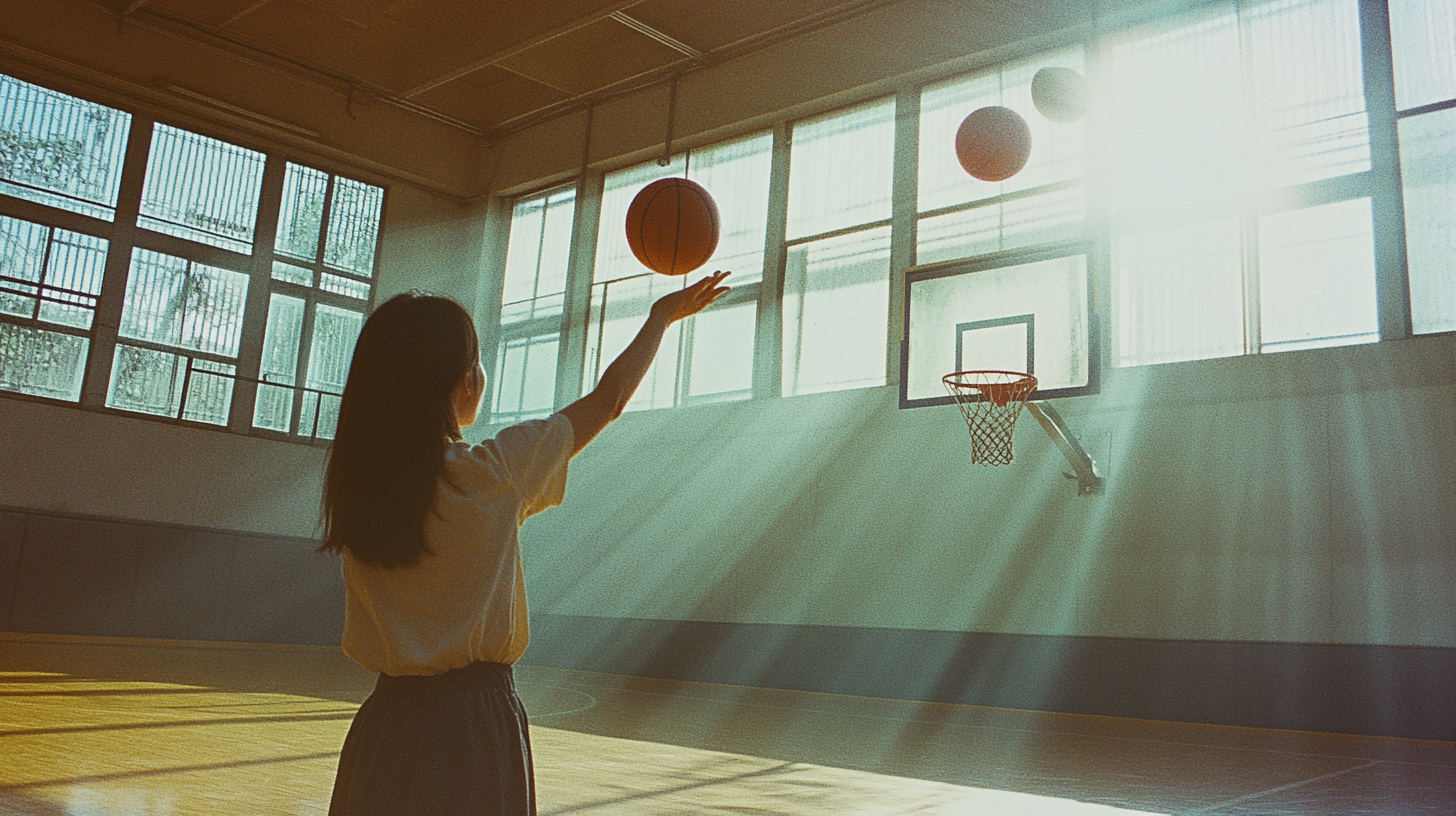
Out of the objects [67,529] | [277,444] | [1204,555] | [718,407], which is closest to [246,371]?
[277,444]

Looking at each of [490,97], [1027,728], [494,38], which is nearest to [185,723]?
[1027,728]

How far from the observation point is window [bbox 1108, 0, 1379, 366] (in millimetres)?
7305

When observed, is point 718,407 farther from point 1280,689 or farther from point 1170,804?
point 1170,804

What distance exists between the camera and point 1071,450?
769cm

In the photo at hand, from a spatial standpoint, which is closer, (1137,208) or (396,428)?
(396,428)

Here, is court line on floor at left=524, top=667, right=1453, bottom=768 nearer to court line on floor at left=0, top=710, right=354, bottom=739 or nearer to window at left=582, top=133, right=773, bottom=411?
window at left=582, top=133, right=773, bottom=411

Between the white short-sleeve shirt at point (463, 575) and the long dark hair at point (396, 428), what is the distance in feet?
0.08

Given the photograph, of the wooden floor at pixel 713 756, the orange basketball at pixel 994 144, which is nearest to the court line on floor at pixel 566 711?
the wooden floor at pixel 713 756

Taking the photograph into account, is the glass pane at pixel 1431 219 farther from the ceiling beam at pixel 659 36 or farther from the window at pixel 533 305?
the window at pixel 533 305

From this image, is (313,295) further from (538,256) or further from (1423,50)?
(1423,50)

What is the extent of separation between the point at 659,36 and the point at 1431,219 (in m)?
6.59

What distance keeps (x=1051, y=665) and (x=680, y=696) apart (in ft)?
9.13

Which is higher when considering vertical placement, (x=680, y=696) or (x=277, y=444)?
(x=277, y=444)

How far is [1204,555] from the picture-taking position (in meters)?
7.39
